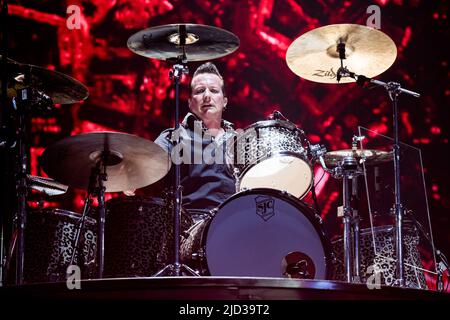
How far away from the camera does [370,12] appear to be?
4.93m

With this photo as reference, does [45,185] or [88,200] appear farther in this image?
[45,185]

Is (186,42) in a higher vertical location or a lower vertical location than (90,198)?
higher

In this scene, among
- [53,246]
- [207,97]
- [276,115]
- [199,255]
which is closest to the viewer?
[199,255]

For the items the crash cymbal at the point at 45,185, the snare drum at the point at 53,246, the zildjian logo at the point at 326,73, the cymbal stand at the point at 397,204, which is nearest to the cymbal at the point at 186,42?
the zildjian logo at the point at 326,73

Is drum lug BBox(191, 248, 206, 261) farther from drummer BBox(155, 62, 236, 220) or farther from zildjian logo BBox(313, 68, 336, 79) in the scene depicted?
zildjian logo BBox(313, 68, 336, 79)

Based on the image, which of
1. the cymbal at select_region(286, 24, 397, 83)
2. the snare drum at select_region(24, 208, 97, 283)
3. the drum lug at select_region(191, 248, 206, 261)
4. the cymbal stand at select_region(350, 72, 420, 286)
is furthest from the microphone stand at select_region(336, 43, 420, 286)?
the snare drum at select_region(24, 208, 97, 283)

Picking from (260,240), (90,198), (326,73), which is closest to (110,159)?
(90,198)

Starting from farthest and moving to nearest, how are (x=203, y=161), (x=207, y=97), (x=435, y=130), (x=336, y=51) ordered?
1. (x=435, y=130)
2. (x=207, y=97)
3. (x=203, y=161)
4. (x=336, y=51)

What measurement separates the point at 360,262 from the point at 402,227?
0.30 metres

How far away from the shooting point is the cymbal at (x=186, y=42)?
131 inches

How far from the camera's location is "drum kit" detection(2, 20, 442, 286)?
2.96 metres

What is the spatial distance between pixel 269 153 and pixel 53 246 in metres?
1.24

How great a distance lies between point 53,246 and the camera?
3416 millimetres

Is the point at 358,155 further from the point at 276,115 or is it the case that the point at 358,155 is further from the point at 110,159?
the point at 110,159
